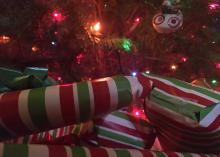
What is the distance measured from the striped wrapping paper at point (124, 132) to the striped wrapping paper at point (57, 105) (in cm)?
20

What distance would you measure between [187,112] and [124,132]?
126 millimetres

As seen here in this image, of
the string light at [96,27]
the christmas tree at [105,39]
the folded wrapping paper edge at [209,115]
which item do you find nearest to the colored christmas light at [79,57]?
the christmas tree at [105,39]

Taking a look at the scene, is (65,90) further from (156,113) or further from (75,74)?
(75,74)

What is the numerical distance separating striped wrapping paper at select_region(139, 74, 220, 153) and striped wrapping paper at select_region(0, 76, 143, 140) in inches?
5.1

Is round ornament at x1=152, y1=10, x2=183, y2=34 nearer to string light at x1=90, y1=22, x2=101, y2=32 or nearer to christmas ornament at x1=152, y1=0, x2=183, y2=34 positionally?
christmas ornament at x1=152, y1=0, x2=183, y2=34

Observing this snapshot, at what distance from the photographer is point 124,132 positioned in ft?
2.11

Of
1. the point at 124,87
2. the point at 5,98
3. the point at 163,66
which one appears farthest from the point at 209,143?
the point at 163,66

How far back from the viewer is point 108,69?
1262 mm

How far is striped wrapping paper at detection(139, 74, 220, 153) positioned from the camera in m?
0.56

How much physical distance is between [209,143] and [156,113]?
9 centimetres

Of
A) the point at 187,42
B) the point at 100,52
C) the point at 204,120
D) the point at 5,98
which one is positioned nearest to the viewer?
the point at 5,98

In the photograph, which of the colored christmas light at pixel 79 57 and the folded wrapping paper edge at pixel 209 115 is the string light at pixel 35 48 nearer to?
the colored christmas light at pixel 79 57

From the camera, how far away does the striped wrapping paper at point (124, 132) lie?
630 mm

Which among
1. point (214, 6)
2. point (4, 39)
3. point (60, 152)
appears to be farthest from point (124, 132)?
point (214, 6)
